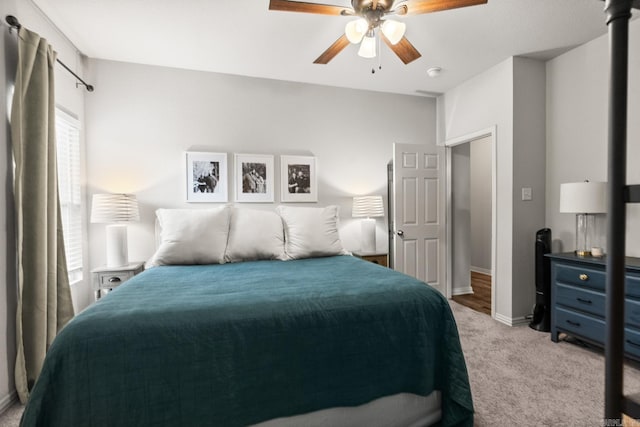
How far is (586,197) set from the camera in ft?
8.50

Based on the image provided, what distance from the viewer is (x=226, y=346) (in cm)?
134

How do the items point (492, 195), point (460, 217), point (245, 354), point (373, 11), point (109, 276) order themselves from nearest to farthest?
point (245, 354) → point (373, 11) → point (109, 276) → point (492, 195) → point (460, 217)

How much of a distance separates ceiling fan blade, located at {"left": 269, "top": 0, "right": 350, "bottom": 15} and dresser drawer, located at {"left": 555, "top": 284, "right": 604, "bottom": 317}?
9.15 feet

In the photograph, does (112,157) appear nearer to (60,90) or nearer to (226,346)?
(60,90)

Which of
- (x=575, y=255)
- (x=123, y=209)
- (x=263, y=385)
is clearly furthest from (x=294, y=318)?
(x=575, y=255)

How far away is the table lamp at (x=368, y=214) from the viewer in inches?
144

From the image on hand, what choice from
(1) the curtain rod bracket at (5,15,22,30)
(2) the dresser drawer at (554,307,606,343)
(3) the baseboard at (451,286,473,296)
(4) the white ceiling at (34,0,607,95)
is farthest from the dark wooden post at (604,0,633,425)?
(3) the baseboard at (451,286,473,296)

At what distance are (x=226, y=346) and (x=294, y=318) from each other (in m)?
0.31

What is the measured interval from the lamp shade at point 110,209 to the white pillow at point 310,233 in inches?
57.2

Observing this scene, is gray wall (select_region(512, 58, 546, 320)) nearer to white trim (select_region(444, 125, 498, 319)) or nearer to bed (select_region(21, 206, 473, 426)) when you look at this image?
white trim (select_region(444, 125, 498, 319))

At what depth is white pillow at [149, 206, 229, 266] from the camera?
2574 millimetres

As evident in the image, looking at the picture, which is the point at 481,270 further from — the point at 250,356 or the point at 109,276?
the point at 109,276

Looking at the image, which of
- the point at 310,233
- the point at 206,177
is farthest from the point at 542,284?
the point at 206,177

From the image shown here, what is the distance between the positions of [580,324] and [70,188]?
4.58 meters
